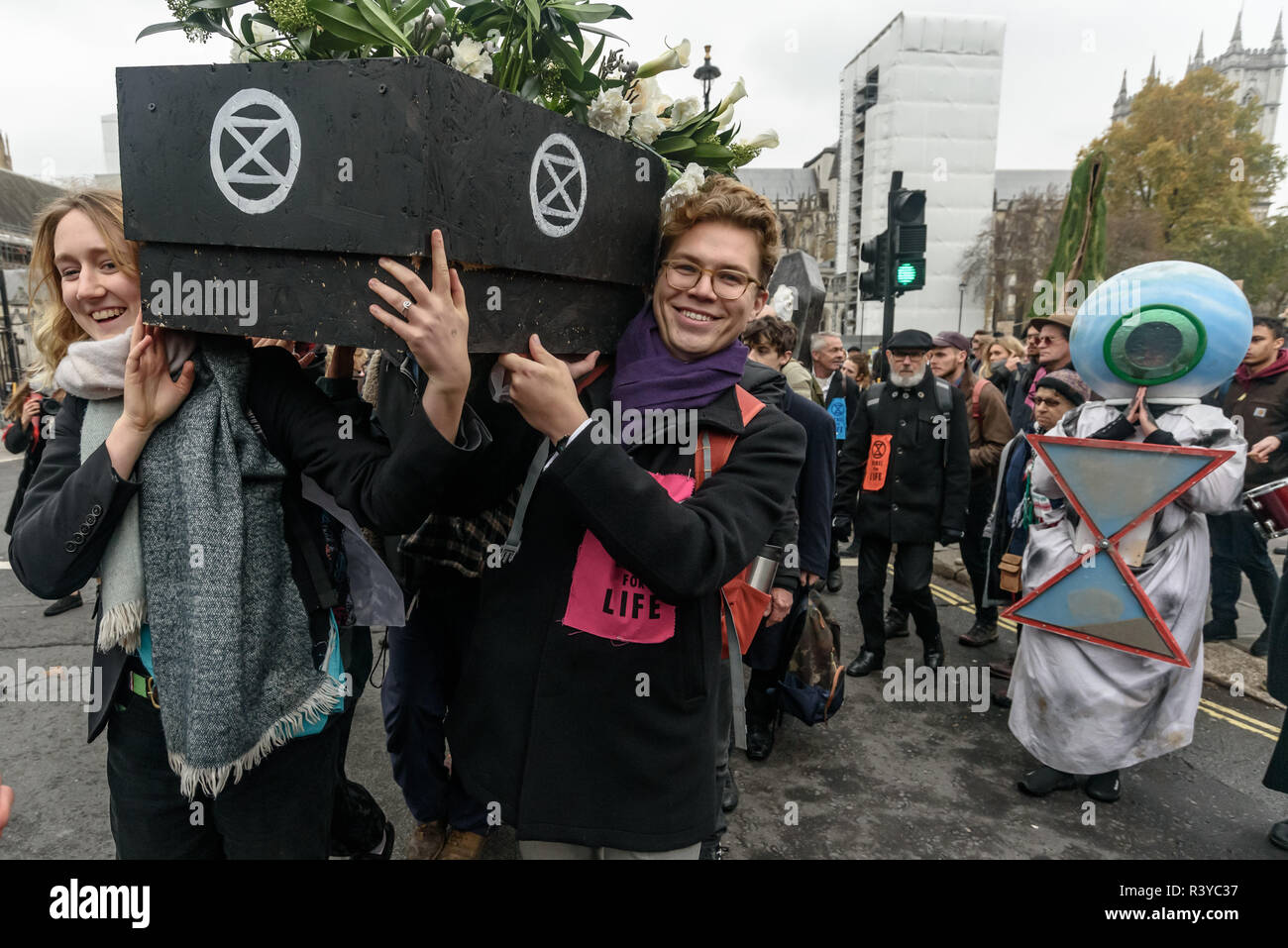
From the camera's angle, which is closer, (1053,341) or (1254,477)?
(1053,341)

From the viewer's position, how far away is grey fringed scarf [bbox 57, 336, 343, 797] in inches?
57.0

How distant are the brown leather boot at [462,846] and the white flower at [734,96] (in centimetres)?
240

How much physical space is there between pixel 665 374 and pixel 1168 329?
8.49 feet

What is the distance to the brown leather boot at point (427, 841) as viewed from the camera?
8.90ft

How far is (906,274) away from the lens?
7910mm

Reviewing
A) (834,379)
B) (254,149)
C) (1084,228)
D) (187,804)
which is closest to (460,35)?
(254,149)

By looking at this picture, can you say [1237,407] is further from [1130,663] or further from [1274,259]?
[1274,259]

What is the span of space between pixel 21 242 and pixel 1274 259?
2239 inches

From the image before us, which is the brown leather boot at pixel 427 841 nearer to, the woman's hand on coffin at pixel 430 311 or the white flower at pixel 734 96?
the woman's hand on coffin at pixel 430 311

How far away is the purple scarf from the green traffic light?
691cm

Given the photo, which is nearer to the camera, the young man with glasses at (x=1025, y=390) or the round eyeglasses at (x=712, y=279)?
the round eyeglasses at (x=712, y=279)
